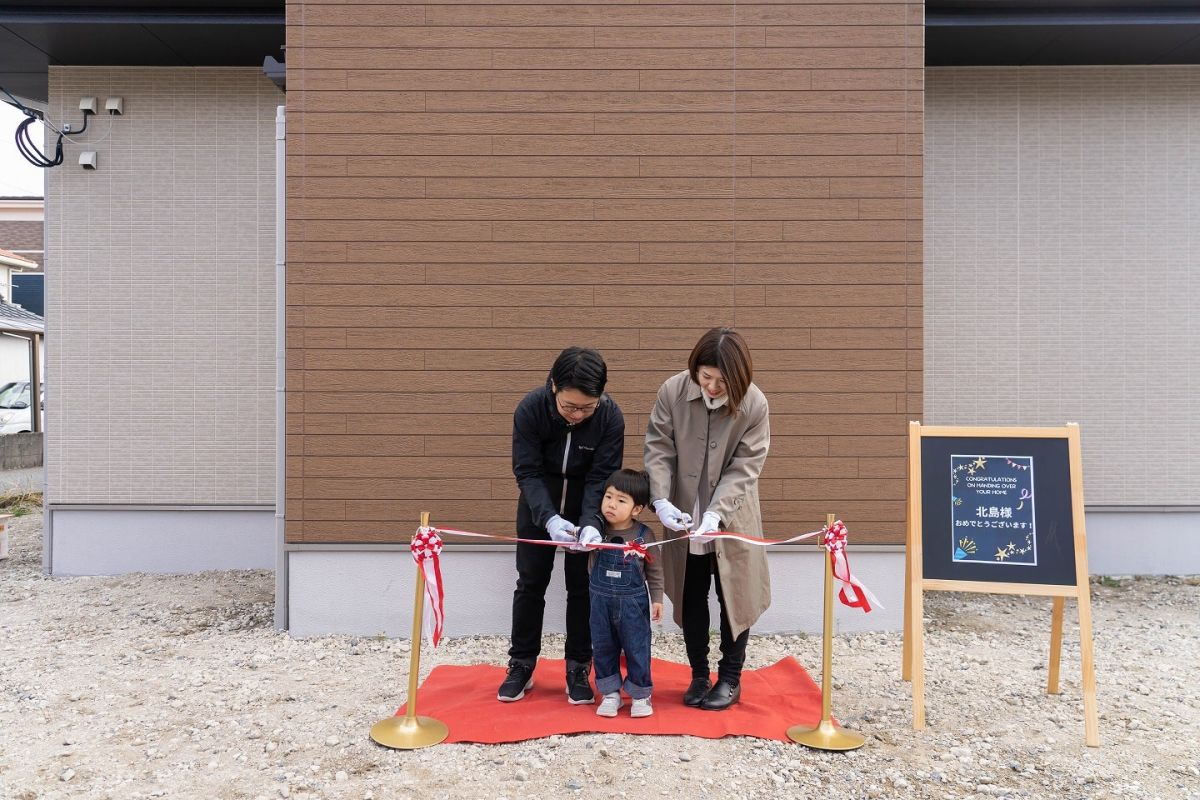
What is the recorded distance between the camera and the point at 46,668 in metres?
3.62

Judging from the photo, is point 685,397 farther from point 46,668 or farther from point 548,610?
point 46,668

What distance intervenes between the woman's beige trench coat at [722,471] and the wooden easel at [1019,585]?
0.59 meters

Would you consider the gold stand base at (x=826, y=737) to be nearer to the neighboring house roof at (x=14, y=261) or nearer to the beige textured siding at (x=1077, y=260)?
the beige textured siding at (x=1077, y=260)

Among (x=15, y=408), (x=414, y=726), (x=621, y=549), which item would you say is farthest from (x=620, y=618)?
(x=15, y=408)

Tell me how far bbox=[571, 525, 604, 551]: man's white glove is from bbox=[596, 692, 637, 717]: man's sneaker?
565 mm

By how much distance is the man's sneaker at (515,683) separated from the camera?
3.18 meters

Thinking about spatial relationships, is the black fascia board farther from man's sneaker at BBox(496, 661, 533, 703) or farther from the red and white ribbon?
man's sneaker at BBox(496, 661, 533, 703)

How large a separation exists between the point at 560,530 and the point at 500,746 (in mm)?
754

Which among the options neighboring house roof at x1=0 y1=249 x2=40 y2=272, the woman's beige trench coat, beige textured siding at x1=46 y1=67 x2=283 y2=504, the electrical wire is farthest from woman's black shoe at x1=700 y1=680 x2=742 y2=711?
neighboring house roof at x1=0 y1=249 x2=40 y2=272

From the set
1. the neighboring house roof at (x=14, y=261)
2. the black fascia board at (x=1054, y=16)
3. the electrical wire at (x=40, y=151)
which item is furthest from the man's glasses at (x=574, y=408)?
the neighboring house roof at (x=14, y=261)

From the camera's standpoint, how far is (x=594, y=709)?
10.1ft

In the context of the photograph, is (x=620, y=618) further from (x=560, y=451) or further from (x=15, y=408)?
(x=15, y=408)

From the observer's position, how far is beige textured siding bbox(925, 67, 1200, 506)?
17.6 ft

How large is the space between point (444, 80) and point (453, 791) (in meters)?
3.19
